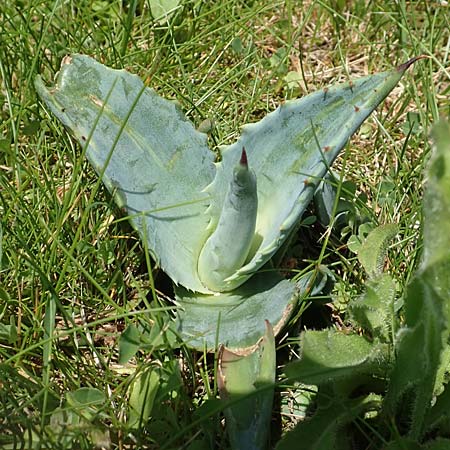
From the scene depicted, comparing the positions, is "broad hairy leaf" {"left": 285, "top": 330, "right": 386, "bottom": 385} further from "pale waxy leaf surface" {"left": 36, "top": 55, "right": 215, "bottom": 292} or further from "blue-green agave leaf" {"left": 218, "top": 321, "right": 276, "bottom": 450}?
"pale waxy leaf surface" {"left": 36, "top": 55, "right": 215, "bottom": 292}

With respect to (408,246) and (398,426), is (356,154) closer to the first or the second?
(408,246)

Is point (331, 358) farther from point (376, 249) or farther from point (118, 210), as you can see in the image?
point (118, 210)

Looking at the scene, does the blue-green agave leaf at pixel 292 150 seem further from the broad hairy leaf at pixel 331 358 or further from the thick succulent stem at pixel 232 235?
the broad hairy leaf at pixel 331 358

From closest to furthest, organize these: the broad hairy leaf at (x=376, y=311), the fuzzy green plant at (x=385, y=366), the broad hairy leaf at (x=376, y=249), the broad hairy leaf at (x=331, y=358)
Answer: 1. the fuzzy green plant at (x=385, y=366)
2. the broad hairy leaf at (x=331, y=358)
3. the broad hairy leaf at (x=376, y=311)
4. the broad hairy leaf at (x=376, y=249)

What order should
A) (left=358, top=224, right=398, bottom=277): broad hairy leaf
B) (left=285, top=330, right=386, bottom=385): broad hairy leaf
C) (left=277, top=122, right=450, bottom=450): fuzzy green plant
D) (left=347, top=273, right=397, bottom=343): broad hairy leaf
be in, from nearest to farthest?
1. (left=277, top=122, right=450, bottom=450): fuzzy green plant
2. (left=285, top=330, right=386, bottom=385): broad hairy leaf
3. (left=347, top=273, right=397, bottom=343): broad hairy leaf
4. (left=358, top=224, right=398, bottom=277): broad hairy leaf

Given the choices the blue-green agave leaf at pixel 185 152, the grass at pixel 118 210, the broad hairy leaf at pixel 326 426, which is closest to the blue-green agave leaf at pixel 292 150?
the blue-green agave leaf at pixel 185 152

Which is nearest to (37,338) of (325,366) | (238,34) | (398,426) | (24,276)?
(24,276)

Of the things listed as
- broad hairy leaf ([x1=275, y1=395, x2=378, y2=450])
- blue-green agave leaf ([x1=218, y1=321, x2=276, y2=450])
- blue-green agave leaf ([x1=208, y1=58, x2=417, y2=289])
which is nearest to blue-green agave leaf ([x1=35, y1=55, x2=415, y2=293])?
blue-green agave leaf ([x1=208, y1=58, x2=417, y2=289])
